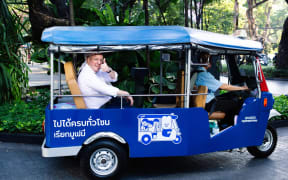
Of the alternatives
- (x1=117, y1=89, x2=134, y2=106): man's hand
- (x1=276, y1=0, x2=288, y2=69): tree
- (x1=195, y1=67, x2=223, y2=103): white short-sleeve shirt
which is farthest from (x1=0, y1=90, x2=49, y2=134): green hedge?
(x1=276, y1=0, x2=288, y2=69): tree

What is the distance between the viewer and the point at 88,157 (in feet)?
13.5

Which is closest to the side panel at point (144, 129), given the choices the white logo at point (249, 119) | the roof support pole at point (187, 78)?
the roof support pole at point (187, 78)

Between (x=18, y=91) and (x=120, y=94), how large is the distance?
471 cm

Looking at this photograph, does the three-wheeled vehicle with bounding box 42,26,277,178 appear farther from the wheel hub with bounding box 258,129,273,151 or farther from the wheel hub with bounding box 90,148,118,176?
the wheel hub with bounding box 258,129,273,151

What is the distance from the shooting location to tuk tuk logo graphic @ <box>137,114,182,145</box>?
4230mm

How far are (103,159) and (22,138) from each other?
8.73 ft

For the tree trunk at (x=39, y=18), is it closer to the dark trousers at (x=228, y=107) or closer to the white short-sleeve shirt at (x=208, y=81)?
the white short-sleeve shirt at (x=208, y=81)

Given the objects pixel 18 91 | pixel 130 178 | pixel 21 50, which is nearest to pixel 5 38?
pixel 21 50

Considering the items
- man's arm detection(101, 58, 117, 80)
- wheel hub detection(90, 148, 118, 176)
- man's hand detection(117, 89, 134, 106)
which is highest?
man's arm detection(101, 58, 117, 80)

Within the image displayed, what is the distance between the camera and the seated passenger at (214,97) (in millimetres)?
4836

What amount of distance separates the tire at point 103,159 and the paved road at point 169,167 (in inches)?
12.5

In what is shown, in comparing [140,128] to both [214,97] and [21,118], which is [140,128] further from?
[21,118]

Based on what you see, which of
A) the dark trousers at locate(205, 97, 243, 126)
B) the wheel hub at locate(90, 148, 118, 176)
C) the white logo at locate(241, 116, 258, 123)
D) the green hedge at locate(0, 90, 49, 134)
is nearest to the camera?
Result: the wheel hub at locate(90, 148, 118, 176)

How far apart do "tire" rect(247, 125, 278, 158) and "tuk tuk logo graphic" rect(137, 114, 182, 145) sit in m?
1.68
